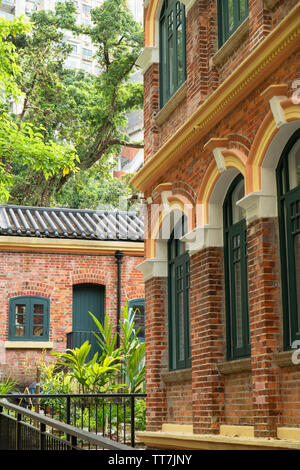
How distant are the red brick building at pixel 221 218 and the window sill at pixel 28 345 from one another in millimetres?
9319

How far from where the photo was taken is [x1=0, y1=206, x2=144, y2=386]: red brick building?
21.7 metres

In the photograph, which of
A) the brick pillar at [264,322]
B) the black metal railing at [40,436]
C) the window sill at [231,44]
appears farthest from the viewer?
the window sill at [231,44]

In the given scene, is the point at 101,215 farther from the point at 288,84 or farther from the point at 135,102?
the point at 288,84

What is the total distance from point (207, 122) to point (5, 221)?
13.9 meters

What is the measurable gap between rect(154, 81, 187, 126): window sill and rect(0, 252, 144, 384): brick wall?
10.1 metres

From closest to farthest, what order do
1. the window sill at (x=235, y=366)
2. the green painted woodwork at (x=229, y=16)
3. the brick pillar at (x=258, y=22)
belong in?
the brick pillar at (x=258, y=22) → the window sill at (x=235, y=366) → the green painted woodwork at (x=229, y=16)

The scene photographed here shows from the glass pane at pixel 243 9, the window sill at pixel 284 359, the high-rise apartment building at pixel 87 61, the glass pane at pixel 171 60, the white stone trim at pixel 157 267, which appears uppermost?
the high-rise apartment building at pixel 87 61

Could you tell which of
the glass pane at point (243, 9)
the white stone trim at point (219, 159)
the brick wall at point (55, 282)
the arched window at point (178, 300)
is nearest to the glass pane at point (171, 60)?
the arched window at point (178, 300)

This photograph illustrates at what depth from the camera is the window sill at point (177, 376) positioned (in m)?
11.3

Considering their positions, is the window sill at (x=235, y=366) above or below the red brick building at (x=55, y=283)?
below

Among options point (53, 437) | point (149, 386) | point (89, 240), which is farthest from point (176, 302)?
point (89, 240)

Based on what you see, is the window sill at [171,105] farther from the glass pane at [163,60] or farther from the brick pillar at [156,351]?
the brick pillar at [156,351]

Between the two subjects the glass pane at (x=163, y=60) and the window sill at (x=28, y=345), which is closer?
the glass pane at (x=163, y=60)

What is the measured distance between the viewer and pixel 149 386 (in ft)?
41.4
